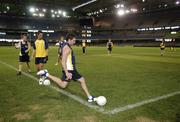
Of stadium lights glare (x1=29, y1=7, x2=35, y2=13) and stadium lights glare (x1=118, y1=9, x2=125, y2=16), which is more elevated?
stadium lights glare (x1=29, y1=7, x2=35, y2=13)

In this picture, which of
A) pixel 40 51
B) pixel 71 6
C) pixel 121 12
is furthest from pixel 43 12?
pixel 40 51

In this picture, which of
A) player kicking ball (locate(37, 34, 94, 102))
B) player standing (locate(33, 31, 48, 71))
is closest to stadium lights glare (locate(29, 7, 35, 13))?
player standing (locate(33, 31, 48, 71))

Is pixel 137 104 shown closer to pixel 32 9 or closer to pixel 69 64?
pixel 69 64

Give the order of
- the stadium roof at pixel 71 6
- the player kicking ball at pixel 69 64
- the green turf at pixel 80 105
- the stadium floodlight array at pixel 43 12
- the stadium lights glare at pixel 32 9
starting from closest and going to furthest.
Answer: the green turf at pixel 80 105
the player kicking ball at pixel 69 64
the stadium roof at pixel 71 6
the stadium lights glare at pixel 32 9
the stadium floodlight array at pixel 43 12

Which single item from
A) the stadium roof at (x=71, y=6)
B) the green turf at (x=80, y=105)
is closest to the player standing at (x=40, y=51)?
the green turf at (x=80, y=105)

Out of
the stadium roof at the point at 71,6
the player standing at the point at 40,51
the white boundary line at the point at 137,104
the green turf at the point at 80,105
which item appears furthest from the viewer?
the stadium roof at the point at 71,6

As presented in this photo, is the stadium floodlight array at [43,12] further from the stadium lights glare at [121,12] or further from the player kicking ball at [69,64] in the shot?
the player kicking ball at [69,64]

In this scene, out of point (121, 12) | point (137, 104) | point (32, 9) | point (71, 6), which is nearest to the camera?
point (137, 104)

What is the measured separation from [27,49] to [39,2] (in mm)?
75679

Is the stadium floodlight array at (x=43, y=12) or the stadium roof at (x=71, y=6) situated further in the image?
the stadium floodlight array at (x=43, y=12)

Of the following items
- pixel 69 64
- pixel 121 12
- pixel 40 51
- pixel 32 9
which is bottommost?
pixel 69 64

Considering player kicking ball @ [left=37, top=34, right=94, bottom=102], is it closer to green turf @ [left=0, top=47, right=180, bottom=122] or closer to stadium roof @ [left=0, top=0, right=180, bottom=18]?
green turf @ [left=0, top=47, right=180, bottom=122]

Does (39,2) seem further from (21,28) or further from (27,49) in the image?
(27,49)

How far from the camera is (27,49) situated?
1379 centimetres
